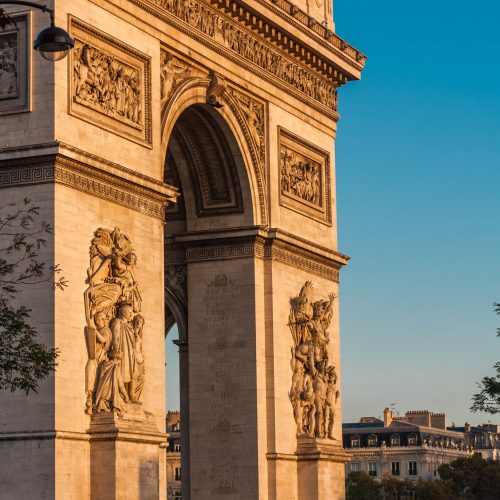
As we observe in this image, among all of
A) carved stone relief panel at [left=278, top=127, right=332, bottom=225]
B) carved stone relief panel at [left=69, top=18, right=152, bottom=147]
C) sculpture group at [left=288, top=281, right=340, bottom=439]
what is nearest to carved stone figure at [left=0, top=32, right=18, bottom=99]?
carved stone relief panel at [left=69, top=18, right=152, bottom=147]

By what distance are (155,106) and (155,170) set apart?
4.42 ft

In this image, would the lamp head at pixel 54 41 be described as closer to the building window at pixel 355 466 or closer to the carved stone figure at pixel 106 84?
the carved stone figure at pixel 106 84

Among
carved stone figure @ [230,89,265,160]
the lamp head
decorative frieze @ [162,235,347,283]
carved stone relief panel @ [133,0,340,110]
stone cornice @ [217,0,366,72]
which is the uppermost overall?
stone cornice @ [217,0,366,72]

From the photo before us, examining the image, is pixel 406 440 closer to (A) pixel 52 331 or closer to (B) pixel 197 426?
(B) pixel 197 426

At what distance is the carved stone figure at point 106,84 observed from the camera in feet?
104

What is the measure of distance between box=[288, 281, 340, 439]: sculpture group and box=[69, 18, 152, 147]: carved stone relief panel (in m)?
8.15

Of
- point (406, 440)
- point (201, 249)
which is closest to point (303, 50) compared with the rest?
point (201, 249)

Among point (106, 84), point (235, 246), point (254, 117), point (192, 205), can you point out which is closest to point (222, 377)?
point (235, 246)

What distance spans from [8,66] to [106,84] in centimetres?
231

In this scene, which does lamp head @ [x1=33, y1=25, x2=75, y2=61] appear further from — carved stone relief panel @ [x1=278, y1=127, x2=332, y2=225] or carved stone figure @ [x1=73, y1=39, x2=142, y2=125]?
carved stone relief panel @ [x1=278, y1=127, x2=332, y2=225]

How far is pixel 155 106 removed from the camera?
→ 34312 millimetres

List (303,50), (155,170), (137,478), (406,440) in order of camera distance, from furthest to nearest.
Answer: (406,440) < (303,50) < (155,170) < (137,478)

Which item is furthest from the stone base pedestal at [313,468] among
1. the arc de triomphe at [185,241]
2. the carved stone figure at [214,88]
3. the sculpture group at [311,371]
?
the carved stone figure at [214,88]

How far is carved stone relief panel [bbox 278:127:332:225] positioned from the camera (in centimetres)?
4069
